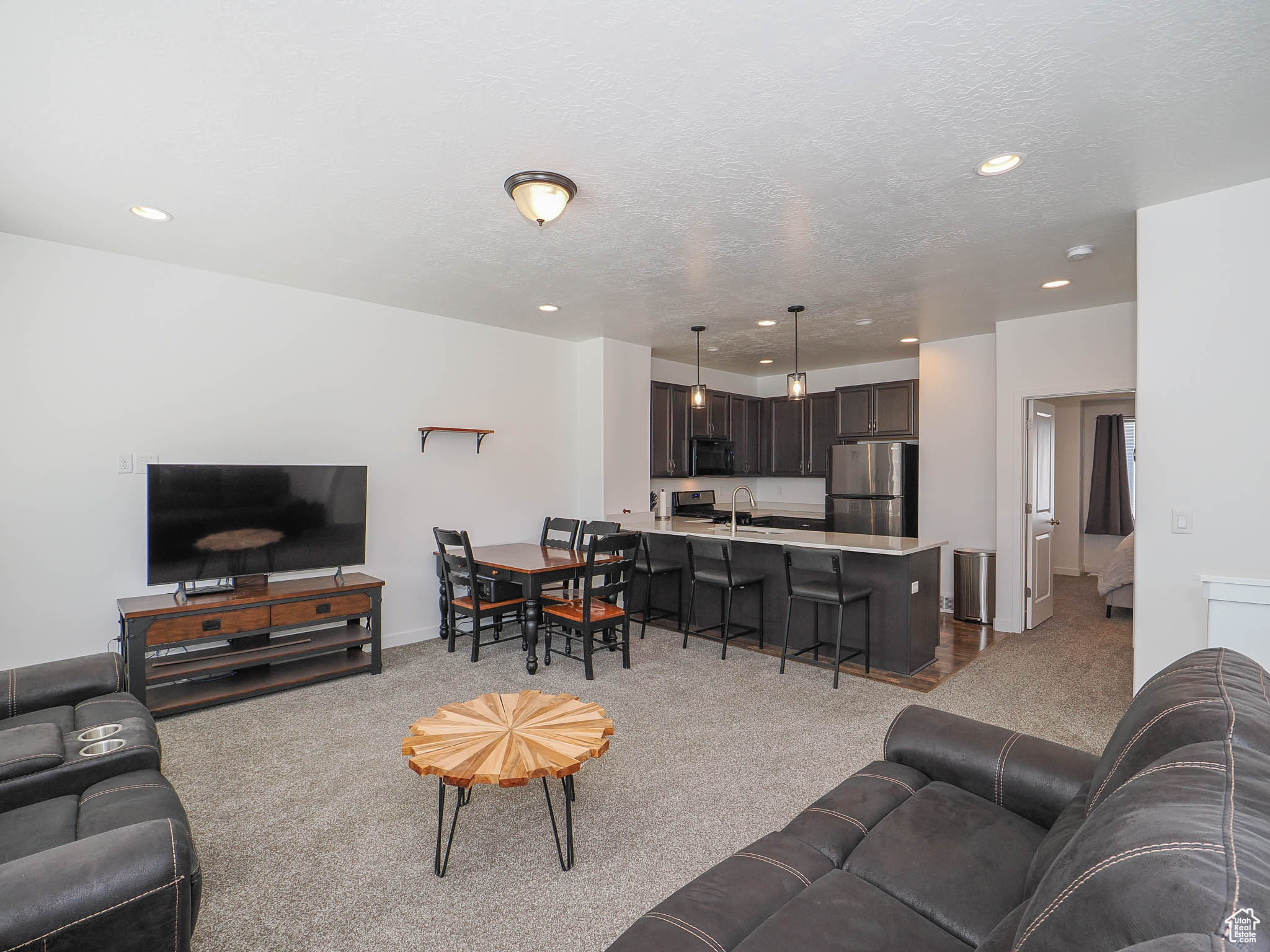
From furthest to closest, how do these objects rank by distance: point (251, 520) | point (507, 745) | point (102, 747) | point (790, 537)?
point (790, 537), point (251, 520), point (507, 745), point (102, 747)

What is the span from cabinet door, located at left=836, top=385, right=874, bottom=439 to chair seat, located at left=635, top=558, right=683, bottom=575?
112 inches

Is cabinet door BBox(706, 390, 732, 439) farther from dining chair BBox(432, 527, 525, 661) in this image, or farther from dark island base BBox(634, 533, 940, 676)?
dining chair BBox(432, 527, 525, 661)

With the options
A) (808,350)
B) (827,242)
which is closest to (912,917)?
(827,242)

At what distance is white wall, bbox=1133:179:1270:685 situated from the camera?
2840mm

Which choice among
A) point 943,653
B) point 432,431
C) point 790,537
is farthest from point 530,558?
point 943,653

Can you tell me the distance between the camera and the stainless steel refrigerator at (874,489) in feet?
20.2

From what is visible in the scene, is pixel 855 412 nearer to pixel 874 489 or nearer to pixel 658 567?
pixel 874 489

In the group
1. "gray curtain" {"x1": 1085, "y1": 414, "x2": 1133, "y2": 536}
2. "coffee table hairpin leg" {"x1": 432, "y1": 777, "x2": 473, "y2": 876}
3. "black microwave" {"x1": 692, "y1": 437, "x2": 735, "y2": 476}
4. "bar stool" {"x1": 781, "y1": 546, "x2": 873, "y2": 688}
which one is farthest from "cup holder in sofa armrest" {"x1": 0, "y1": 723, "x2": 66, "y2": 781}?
"gray curtain" {"x1": 1085, "y1": 414, "x2": 1133, "y2": 536}

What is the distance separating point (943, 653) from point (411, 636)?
14.2ft

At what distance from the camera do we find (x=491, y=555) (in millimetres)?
4914

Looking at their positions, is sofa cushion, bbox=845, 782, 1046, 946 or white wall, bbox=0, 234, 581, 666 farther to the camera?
white wall, bbox=0, 234, 581, 666

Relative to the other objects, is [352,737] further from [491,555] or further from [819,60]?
[819,60]

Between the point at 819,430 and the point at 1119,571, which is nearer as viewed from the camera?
the point at 1119,571

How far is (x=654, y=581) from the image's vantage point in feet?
19.2
